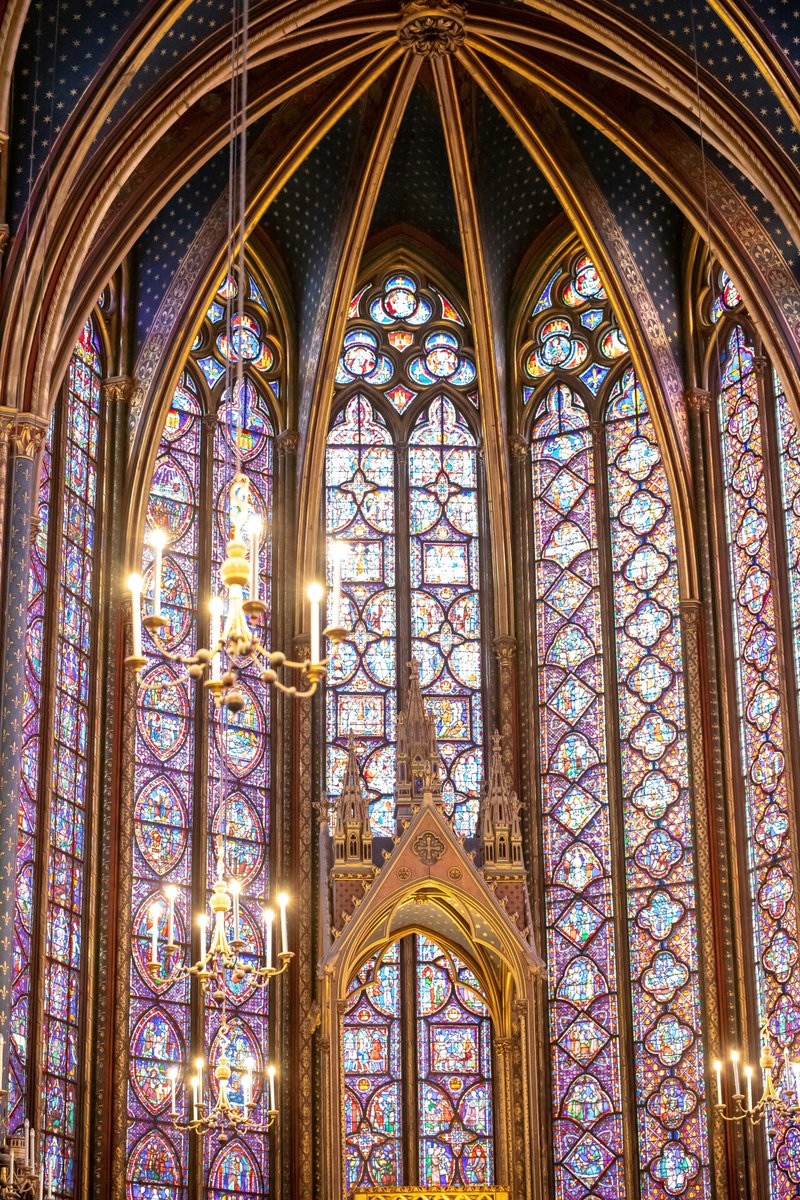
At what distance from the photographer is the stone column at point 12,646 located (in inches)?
703

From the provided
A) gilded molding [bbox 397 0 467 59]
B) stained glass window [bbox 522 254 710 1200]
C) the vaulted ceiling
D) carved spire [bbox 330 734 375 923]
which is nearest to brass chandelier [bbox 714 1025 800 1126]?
stained glass window [bbox 522 254 710 1200]

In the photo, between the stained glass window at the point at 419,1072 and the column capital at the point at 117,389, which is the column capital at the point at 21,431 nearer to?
the column capital at the point at 117,389

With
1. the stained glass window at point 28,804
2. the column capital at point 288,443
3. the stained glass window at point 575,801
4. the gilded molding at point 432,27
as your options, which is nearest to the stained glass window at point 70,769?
the stained glass window at point 28,804

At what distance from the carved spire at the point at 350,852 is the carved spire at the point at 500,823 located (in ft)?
3.52

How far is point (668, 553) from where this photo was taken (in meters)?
23.7

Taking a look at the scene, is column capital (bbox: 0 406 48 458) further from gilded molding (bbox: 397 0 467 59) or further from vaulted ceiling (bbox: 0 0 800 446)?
gilded molding (bbox: 397 0 467 59)

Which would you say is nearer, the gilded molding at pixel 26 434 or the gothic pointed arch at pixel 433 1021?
the gilded molding at pixel 26 434

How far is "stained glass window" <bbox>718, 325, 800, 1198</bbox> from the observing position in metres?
21.2

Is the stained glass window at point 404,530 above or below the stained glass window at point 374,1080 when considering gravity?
above

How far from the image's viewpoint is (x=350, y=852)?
20734mm

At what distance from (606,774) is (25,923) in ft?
20.1

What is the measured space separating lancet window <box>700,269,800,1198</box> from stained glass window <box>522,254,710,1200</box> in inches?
28.3

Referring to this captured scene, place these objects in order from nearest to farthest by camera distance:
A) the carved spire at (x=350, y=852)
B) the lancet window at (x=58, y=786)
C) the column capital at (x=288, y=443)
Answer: the lancet window at (x=58, y=786) < the carved spire at (x=350, y=852) < the column capital at (x=288, y=443)

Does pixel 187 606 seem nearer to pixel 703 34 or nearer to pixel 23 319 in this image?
pixel 23 319
